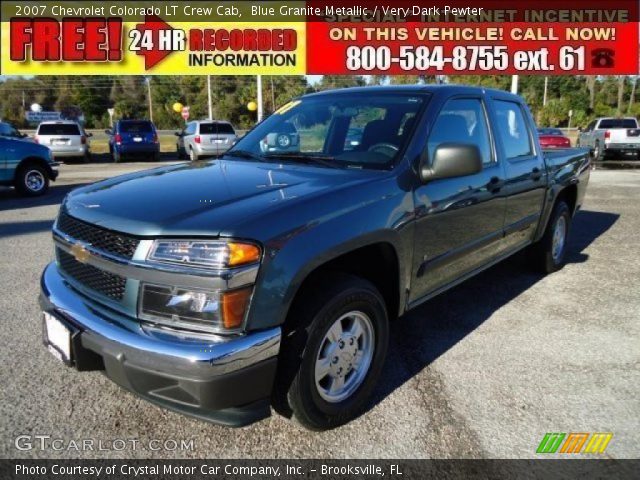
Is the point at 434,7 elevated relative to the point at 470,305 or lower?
elevated

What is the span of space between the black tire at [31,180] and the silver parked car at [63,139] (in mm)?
9548

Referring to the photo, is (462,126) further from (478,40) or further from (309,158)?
(478,40)

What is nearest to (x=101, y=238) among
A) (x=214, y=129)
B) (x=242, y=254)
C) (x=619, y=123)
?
(x=242, y=254)

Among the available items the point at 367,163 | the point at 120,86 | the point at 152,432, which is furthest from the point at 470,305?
the point at 120,86

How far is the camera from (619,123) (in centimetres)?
2045

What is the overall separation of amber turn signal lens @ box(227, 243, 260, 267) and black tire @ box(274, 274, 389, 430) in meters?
0.41

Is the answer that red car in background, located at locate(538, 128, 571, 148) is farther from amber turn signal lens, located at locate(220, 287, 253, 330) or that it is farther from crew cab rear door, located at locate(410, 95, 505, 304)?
amber turn signal lens, located at locate(220, 287, 253, 330)

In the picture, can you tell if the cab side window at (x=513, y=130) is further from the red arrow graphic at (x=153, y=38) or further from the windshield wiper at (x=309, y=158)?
the red arrow graphic at (x=153, y=38)

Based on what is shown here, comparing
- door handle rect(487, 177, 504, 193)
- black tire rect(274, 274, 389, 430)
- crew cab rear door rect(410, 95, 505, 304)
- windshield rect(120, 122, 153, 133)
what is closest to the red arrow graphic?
windshield rect(120, 122, 153, 133)

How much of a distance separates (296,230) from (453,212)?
1.41 meters

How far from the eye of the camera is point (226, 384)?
2096mm

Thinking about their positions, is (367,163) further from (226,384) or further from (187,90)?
(187,90)

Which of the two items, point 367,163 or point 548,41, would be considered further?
point 548,41

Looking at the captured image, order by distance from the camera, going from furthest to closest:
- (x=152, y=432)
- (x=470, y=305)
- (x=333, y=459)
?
(x=470, y=305) < (x=152, y=432) < (x=333, y=459)
